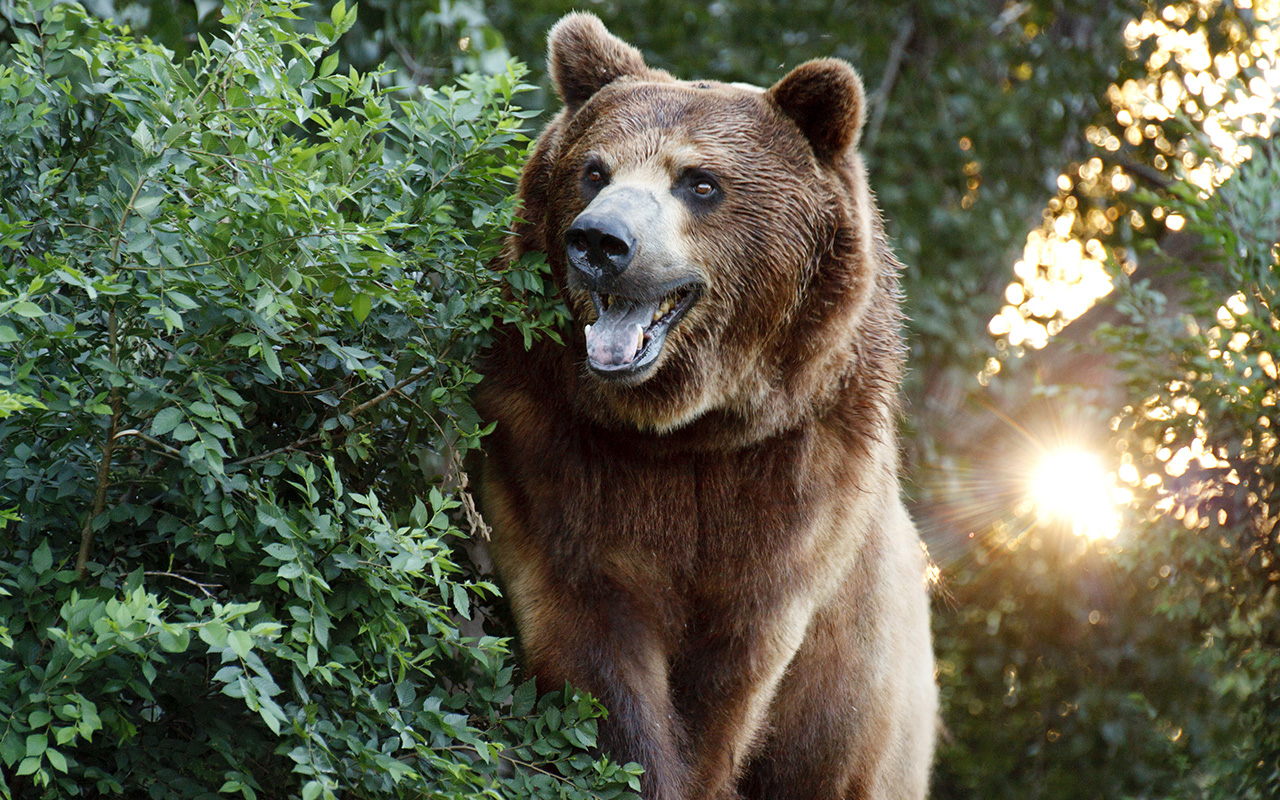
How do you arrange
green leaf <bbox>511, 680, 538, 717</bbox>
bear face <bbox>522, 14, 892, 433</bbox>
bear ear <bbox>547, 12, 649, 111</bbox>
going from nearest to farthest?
green leaf <bbox>511, 680, 538, 717</bbox>
bear face <bbox>522, 14, 892, 433</bbox>
bear ear <bbox>547, 12, 649, 111</bbox>

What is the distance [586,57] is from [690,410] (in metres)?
1.27

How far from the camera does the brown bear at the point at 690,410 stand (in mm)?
3609

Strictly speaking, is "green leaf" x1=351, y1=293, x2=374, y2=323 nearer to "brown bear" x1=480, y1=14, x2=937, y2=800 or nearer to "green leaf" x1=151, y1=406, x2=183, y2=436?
"green leaf" x1=151, y1=406, x2=183, y2=436

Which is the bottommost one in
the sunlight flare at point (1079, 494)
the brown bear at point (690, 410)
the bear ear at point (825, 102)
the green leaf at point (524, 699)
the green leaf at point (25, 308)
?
the sunlight flare at point (1079, 494)

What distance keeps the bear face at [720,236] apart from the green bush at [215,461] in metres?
0.51

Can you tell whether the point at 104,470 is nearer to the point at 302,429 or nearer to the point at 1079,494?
the point at 302,429

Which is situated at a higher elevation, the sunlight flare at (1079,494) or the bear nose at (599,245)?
the bear nose at (599,245)

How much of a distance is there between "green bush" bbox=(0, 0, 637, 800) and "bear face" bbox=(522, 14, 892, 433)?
51 centimetres

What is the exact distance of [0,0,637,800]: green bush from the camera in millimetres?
2648

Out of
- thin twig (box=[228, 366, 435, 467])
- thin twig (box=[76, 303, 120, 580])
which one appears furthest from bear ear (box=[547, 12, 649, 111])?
thin twig (box=[76, 303, 120, 580])

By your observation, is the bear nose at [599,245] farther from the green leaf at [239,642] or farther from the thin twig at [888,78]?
the thin twig at [888,78]

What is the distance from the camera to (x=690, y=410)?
3.64 metres

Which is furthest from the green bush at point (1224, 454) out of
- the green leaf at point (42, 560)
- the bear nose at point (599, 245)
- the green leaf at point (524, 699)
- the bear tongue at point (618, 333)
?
the green leaf at point (42, 560)

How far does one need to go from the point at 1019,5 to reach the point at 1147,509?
472 centimetres
